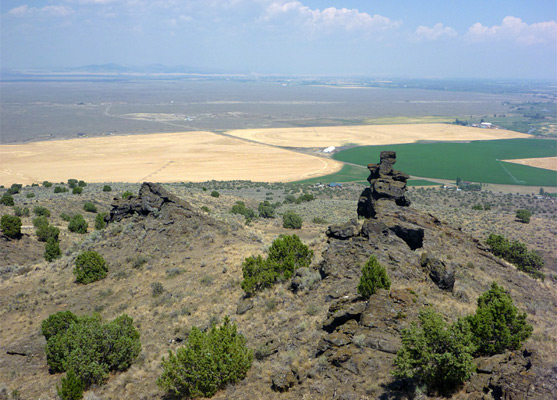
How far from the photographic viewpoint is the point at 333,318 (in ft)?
47.6

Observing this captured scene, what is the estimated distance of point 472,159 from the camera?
4289 inches

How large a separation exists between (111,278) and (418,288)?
1806 cm

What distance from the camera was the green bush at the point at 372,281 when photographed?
15.4 metres

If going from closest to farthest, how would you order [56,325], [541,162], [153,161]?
[56,325] → [153,161] → [541,162]

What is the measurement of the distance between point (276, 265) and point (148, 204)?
14.6 metres

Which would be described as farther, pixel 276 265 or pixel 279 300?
pixel 276 265

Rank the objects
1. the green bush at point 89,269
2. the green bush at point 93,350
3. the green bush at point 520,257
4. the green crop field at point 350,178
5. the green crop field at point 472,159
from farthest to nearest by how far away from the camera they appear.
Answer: the green crop field at point 472,159, the green crop field at point 350,178, the green bush at point 520,257, the green bush at point 89,269, the green bush at point 93,350

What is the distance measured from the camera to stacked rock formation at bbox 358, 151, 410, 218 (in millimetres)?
32103

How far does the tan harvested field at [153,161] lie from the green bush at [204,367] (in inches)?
2752

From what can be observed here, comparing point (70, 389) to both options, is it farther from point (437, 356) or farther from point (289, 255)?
point (289, 255)

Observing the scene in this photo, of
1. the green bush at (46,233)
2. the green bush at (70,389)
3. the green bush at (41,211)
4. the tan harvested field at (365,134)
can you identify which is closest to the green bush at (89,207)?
the green bush at (41,211)

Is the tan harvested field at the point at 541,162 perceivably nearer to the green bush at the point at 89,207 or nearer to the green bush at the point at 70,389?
the green bush at the point at 89,207

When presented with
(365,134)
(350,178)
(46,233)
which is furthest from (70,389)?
(365,134)

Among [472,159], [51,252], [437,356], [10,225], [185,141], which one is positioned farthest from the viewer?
[185,141]
